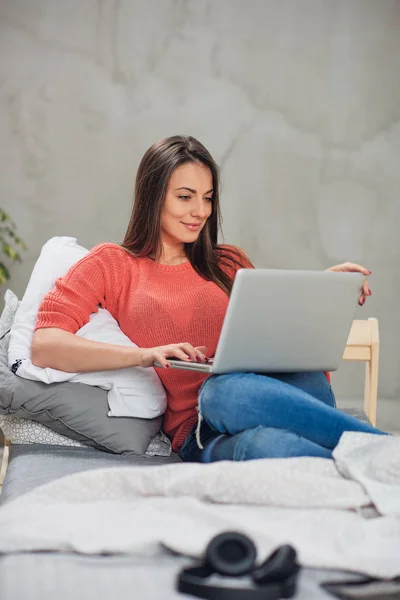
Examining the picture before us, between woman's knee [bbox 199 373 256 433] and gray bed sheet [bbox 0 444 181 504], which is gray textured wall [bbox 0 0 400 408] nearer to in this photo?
gray bed sheet [bbox 0 444 181 504]

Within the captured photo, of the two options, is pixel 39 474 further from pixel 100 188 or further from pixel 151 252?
pixel 100 188

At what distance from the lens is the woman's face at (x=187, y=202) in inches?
85.2

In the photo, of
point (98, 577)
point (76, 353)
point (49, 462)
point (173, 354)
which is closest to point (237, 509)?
point (98, 577)

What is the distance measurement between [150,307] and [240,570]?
1.06m

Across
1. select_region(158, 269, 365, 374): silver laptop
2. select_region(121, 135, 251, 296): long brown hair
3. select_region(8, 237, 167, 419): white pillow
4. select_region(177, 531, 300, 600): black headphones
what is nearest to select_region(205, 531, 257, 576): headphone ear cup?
select_region(177, 531, 300, 600): black headphones

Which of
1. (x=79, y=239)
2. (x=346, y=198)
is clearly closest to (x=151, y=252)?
(x=79, y=239)

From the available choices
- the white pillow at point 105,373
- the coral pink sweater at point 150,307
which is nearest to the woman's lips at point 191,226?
the coral pink sweater at point 150,307

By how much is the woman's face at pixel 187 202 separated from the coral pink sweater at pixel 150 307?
132mm

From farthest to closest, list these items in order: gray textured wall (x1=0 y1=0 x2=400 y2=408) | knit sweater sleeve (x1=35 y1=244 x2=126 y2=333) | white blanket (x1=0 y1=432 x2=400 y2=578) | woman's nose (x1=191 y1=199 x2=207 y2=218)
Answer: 1. gray textured wall (x1=0 y1=0 x2=400 y2=408)
2. woman's nose (x1=191 y1=199 x2=207 y2=218)
3. knit sweater sleeve (x1=35 y1=244 x2=126 y2=333)
4. white blanket (x1=0 y1=432 x2=400 y2=578)

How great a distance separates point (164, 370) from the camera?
2070mm

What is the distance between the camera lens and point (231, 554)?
113cm

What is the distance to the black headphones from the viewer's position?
102 cm

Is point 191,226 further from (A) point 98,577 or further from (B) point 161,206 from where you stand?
(A) point 98,577

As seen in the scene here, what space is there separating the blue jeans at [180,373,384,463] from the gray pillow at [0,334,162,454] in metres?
0.25
